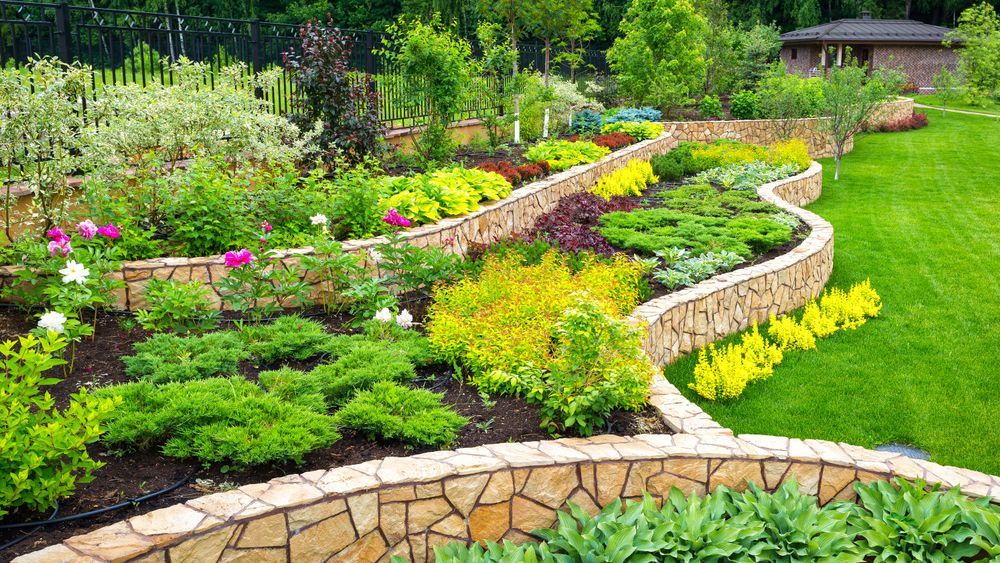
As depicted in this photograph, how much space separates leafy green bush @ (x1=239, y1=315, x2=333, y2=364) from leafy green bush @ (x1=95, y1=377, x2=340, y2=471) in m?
0.76

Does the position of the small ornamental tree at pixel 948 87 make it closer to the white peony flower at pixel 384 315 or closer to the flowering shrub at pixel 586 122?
the flowering shrub at pixel 586 122

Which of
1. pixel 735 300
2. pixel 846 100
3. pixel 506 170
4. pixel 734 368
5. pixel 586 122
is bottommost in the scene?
pixel 734 368

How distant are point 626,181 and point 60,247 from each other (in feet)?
29.4

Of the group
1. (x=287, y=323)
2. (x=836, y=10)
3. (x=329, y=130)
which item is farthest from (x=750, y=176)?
(x=836, y=10)

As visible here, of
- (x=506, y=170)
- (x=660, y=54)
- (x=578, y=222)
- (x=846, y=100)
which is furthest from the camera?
(x=660, y=54)

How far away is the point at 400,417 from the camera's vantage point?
4.29m

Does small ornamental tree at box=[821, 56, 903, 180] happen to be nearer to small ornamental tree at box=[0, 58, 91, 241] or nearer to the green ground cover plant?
the green ground cover plant

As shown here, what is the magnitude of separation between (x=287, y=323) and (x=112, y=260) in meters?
1.36

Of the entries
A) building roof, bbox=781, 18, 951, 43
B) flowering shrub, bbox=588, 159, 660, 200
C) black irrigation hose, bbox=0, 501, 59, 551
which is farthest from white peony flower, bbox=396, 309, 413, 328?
building roof, bbox=781, 18, 951, 43

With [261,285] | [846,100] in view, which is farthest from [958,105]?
[261,285]

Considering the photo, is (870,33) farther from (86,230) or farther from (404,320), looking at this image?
(86,230)

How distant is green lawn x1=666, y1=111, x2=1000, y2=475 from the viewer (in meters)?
5.63

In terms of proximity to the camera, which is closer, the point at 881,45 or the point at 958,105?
the point at 958,105

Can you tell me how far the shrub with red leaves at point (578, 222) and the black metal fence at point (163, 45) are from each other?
317 centimetres
